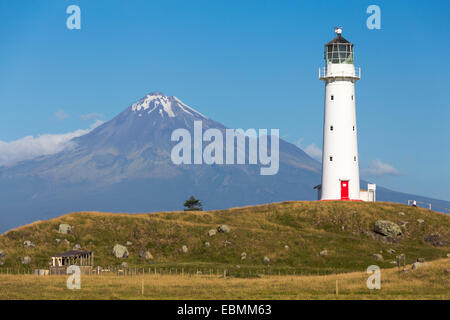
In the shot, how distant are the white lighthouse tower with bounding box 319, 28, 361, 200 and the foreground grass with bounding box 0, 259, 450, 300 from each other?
125ft

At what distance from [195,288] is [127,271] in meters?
15.5

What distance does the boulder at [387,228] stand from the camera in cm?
8688

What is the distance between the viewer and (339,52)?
4072 inches

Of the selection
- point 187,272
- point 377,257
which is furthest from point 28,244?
point 377,257

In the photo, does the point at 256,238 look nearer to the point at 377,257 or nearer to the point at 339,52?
the point at 377,257

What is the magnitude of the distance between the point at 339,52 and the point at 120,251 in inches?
1770

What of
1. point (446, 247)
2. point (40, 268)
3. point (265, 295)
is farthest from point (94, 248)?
point (446, 247)

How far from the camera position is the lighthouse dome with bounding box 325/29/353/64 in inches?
4070

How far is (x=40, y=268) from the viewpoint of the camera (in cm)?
7250

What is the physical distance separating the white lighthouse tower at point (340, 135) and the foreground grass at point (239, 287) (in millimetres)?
38134

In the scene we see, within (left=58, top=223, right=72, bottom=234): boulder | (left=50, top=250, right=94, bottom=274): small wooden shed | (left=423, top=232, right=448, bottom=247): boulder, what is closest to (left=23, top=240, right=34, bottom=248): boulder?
(left=58, top=223, right=72, bottom=234): boulder

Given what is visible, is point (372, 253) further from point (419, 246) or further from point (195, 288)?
point (195, 288)

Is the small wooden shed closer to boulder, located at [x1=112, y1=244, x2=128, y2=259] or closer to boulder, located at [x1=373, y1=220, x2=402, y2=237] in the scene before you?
boulder, located at [x1=112, y1=244, x2=128, y2=259]
